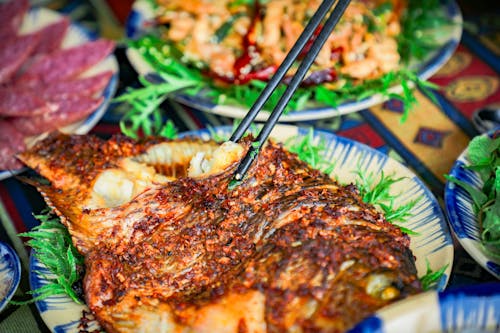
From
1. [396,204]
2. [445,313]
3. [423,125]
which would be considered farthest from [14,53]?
[445,313]

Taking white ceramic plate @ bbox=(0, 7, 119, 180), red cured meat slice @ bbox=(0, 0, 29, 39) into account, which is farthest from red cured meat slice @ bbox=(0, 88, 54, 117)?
red cured meat slice @ bbox=(0, 0, 29, 39)

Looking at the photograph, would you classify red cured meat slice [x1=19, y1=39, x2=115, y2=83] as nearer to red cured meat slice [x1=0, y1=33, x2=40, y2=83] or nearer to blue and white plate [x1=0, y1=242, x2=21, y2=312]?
red cured meat slice [x1=0, y1=33, x2=40, y2=83]

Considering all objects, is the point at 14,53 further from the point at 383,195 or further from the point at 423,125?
the point at 423,125

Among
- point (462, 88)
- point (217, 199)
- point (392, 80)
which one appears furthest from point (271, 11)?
point (217, 199)

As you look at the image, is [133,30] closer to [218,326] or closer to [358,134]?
[358,134]

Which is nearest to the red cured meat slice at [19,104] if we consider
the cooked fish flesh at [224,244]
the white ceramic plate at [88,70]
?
the white ceramic plate at [88,70]
